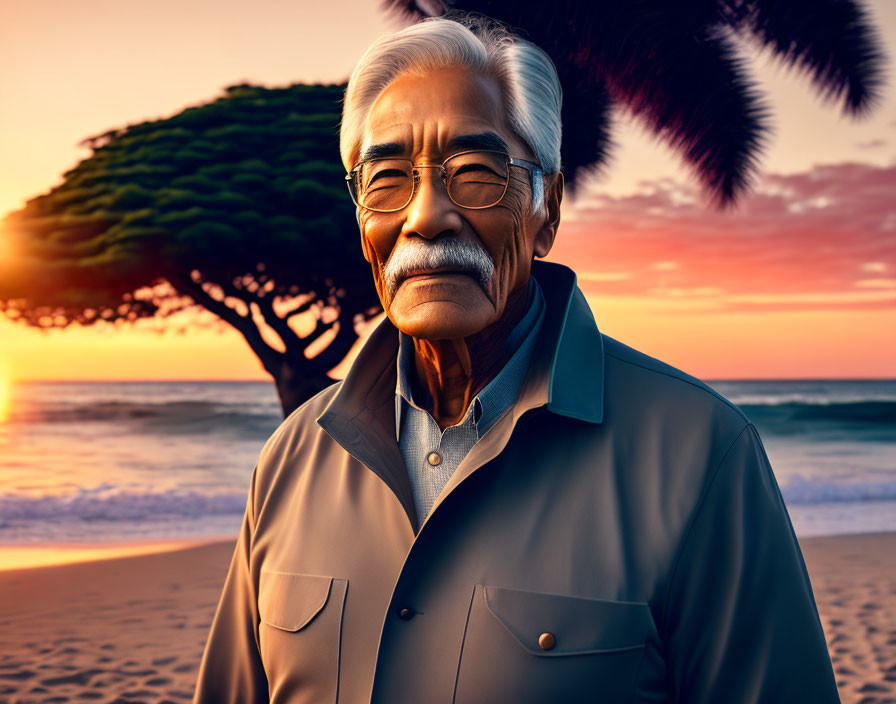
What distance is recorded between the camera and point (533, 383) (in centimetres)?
153

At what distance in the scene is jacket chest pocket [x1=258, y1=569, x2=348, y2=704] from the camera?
4.83 ft

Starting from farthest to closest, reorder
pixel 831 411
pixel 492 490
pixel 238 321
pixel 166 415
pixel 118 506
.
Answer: pixel 166 415, pixel 831 411, pixel 118 506, pixel 238 321, pixel 492 490

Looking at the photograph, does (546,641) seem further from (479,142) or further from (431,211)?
(479,142)

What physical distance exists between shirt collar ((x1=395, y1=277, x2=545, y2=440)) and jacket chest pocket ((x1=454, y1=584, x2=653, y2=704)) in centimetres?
39

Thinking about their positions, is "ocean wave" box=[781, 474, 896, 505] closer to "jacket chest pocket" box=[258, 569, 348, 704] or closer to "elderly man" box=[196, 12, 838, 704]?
"elderly man" box=[196, 12, 838, 704]

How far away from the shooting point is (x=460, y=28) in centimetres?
156

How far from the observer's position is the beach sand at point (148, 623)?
18.9 feet

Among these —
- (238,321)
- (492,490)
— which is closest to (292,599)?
(492,490)

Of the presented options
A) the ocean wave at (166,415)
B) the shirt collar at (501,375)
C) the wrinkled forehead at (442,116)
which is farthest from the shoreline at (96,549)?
the ocean wave at (166,415)

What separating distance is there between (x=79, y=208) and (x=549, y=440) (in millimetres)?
11011

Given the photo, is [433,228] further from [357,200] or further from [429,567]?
[429,567]

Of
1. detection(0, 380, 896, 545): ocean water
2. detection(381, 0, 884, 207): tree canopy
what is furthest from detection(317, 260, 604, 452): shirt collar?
detection(0, 380, 896, 545): ocean water

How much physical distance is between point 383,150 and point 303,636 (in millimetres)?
962

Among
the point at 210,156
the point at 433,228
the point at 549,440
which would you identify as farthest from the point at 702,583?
the point at 210,156
